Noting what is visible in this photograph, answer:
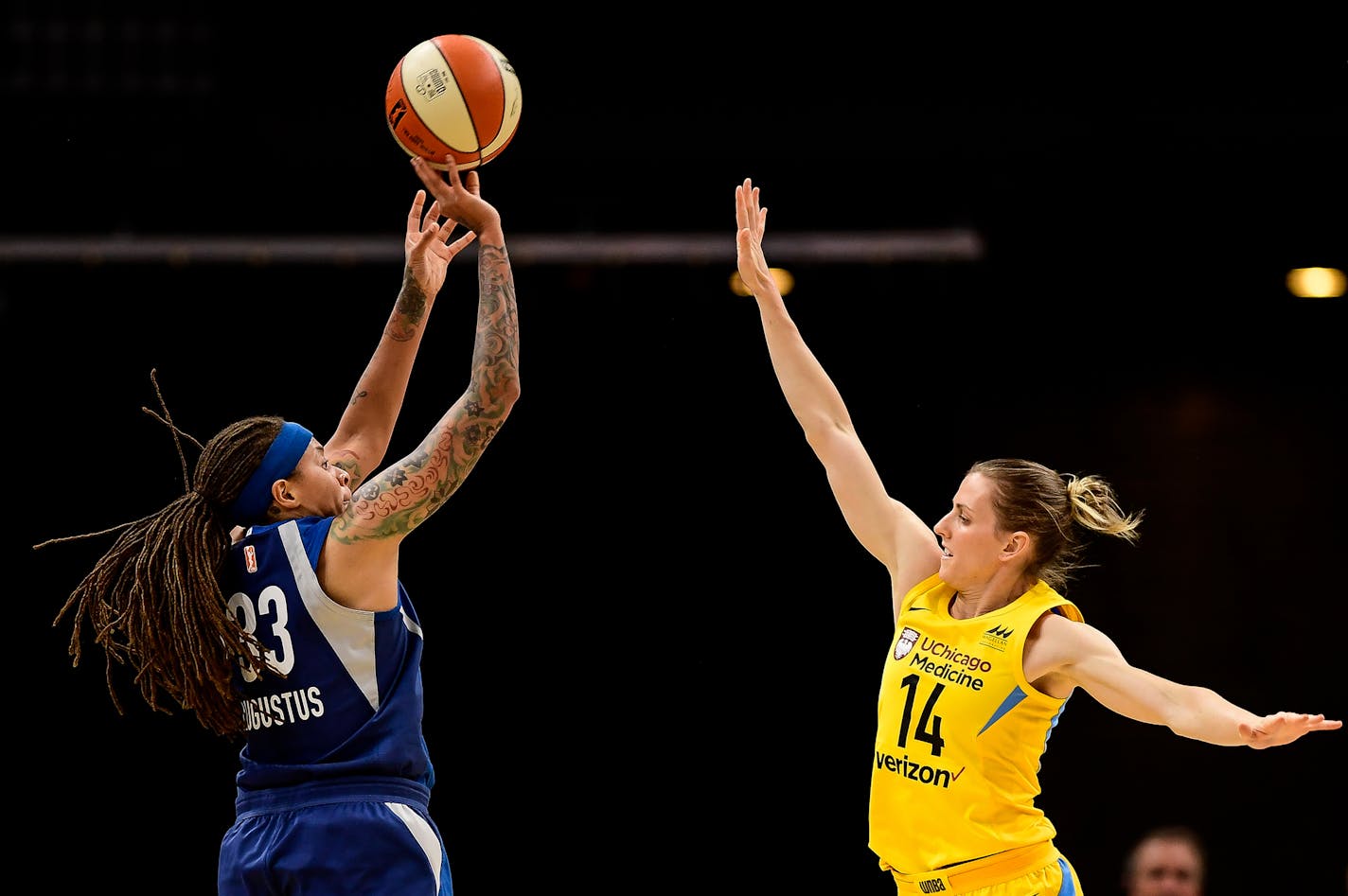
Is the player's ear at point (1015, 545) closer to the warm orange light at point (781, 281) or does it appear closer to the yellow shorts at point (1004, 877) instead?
the yellow shorts at point (1004, 877)

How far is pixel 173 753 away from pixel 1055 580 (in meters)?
5.14

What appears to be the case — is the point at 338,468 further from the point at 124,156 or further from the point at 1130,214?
the point at 1130,214

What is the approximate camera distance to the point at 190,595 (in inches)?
132

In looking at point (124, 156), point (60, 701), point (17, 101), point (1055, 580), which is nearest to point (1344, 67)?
point (1055, 580)

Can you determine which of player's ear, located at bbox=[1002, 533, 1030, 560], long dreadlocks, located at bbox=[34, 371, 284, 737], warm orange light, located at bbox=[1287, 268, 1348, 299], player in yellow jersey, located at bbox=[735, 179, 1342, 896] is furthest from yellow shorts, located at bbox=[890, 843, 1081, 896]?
warm orange light, located at bbox=[1287, 268, 1348, 299]

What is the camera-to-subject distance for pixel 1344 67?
6508mm

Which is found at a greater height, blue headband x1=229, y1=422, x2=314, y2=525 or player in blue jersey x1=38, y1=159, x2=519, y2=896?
blue headband x1=229, y1=422, x2=314, y2=525

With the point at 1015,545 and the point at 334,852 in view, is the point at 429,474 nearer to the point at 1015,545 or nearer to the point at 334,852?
the point at 334,852

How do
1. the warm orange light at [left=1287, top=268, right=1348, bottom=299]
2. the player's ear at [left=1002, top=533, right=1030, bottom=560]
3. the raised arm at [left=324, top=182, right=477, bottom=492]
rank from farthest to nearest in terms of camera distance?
1. the warm orange light at [left=1287, top=268, right=1348, bottom=299]
2. the raised arm at [left=324, top=182, right=477, bottom=492]
3. the player's ear at [left=1002, top=533, right=1030, bottom=560]

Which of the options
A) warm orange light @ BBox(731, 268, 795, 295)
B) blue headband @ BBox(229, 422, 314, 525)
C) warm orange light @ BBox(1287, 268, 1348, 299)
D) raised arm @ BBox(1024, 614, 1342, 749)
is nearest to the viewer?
raised arm @ BBox(1024, 614, 1342, 749)

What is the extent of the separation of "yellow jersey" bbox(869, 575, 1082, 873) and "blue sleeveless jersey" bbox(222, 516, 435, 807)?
1119 mm

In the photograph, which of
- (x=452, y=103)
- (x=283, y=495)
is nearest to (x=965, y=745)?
(x=283, y=495)

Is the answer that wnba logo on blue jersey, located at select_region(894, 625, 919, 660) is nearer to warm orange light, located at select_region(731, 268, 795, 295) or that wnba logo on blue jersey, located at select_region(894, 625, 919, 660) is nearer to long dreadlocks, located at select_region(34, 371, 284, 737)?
long dreadlocks, located at select_region(34, 371, 284, 737)

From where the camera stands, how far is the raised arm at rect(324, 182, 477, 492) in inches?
160
